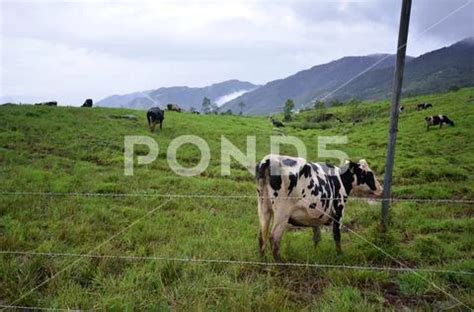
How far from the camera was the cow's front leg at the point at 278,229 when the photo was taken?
6.86 meters

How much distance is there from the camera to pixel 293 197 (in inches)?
281

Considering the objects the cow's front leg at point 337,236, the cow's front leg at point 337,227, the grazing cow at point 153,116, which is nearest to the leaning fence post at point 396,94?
the cow's front leg at point 337,227

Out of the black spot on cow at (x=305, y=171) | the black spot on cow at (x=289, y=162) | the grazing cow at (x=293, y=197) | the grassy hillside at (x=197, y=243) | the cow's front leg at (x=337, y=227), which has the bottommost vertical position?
the grassy hillside at (x=197, y=243)

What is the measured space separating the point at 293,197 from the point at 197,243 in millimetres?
2114

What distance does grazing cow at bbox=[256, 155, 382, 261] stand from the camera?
7.05 metres

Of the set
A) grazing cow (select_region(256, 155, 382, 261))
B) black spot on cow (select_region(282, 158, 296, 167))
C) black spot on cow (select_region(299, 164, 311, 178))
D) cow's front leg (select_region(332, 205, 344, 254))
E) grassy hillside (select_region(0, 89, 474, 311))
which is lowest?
grassy hillside (select_region(0, 89, 474, 311))

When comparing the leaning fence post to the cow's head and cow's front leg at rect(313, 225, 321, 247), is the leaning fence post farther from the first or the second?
cow's front leg at rect(313, 225, 321, 247)

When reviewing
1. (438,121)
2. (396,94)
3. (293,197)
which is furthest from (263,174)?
(438,121)

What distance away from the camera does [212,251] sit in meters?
7.23

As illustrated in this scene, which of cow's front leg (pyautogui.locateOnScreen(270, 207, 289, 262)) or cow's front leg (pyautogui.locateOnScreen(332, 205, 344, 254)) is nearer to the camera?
cow's front leg (pyautogui.locateOnScreen(270, 207, 289, 262))

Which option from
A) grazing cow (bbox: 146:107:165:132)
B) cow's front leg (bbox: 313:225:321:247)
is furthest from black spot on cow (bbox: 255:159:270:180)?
grazing cow (bbox: 146:107:165:132)

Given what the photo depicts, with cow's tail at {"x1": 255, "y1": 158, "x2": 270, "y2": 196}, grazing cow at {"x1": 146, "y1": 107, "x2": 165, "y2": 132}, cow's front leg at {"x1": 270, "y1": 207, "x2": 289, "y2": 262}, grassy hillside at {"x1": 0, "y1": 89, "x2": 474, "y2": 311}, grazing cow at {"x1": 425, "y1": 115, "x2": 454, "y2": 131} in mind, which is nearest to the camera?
grassy hillside at {"x1": 0, "y1": 89, "x2": 474, "y2": 311}

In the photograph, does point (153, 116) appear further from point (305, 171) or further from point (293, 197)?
point (293, 197)

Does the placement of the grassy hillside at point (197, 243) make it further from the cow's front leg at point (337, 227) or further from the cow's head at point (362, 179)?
the cow's head at point (362, 179)
